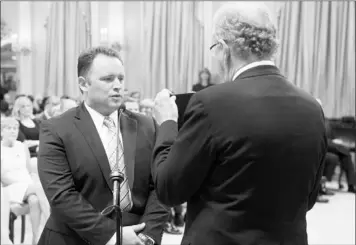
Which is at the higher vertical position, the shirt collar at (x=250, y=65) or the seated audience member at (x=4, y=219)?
the shirt collar at (x=250, y=65)

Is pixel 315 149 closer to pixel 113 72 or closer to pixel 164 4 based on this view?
pixel 113 72

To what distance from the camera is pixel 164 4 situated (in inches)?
349

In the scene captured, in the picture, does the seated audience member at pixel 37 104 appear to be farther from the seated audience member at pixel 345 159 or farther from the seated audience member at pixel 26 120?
the seated audience member at pixel 345 159

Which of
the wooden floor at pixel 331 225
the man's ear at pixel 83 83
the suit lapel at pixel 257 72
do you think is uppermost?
the suit lapel at pixel 257 72

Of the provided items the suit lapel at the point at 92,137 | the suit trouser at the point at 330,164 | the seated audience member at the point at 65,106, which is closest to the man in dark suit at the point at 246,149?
the suit lapel at the point at 92,137

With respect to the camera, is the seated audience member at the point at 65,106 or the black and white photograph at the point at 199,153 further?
the seated audience member at the point at 65,106

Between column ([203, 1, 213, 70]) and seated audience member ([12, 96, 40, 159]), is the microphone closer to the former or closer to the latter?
seated audience member ([12, 96, 40, 159])

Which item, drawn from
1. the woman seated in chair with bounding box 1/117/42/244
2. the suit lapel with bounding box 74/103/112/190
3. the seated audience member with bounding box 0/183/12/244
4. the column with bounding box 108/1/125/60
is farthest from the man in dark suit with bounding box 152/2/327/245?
the column with bounding box 108/1/125/60

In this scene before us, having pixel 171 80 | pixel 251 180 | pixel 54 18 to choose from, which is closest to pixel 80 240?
pixel 251 180

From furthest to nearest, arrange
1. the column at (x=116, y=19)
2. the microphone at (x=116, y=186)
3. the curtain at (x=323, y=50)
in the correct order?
1. the column at (x=116, y=19)
2. the curtain at (x=323, y=50)
3. the microphone at (x=116, y=186)

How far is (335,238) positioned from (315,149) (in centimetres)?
362

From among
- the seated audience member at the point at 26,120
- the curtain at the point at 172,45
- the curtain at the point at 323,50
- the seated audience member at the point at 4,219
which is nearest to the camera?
the seated audience member at the point at 4,219

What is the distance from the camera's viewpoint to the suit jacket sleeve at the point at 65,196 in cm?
Result: 169

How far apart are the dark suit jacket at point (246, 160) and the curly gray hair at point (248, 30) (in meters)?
0.06
